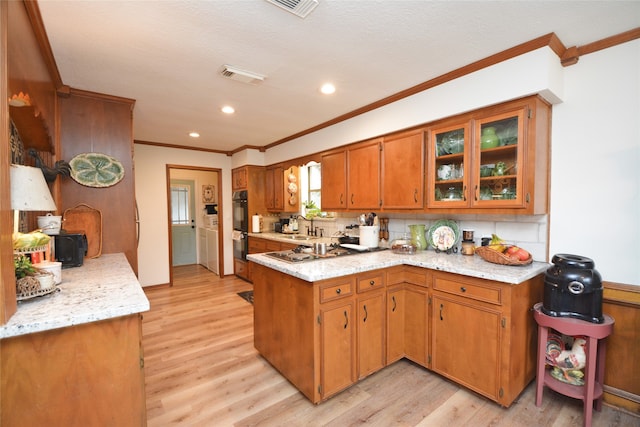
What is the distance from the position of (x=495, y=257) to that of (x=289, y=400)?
72.0 inches

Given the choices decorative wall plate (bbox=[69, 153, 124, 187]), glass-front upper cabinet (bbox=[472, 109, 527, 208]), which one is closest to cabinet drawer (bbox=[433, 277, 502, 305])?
glass-front upper cabinet (bbox=[472, 109, 527, 208])

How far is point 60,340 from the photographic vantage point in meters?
1.08

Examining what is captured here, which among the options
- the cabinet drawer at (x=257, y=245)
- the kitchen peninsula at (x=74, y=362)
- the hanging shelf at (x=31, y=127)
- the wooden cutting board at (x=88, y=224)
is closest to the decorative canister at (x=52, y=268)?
the kitchen peninsula at (x=74, y=362)

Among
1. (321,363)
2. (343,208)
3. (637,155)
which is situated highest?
(637,155)

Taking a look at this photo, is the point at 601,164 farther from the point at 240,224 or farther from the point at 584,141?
the point at 240,224

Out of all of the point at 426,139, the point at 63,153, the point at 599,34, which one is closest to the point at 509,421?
the point at 426,139

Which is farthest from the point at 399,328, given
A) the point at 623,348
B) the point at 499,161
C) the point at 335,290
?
the point at 499,161

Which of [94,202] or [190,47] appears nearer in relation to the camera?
[190,47]

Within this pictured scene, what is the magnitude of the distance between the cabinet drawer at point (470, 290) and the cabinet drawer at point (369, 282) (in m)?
0.42

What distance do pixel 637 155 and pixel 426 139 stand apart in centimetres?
136

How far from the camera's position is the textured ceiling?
156 cm

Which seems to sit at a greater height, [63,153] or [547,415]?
[63,153]

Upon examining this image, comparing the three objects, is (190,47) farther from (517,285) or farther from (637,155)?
(637,155)

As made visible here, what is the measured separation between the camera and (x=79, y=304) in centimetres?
121
